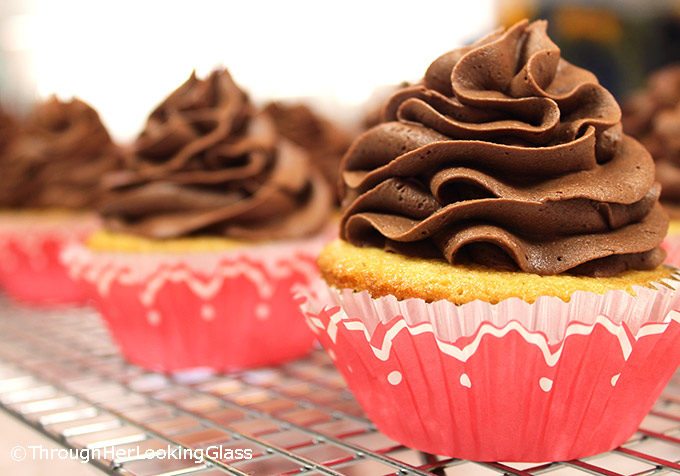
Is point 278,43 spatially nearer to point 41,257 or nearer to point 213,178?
point 41,257

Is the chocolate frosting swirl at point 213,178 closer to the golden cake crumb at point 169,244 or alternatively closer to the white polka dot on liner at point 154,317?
the golden cake crumb at point 169,244

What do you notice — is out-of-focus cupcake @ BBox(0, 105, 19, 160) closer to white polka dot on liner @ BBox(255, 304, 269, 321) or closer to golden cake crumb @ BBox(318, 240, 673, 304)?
white polka dot on liner @ BBox(255, 304, 269, 321)

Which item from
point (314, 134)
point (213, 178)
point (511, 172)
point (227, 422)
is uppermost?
point (314, 134)

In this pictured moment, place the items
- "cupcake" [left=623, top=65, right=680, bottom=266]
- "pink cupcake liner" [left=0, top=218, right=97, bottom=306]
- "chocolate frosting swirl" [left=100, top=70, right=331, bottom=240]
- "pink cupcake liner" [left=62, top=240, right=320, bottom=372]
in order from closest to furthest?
"pink cupcake liner" [left=62, top=240, right=320, bottom=372]
"chocolate frosting swirl" [left=100, top=70, right=331, bottom=240]
"cupcake" [left=623, top=65, right=680, bottom=266]
"pink cupcake liner" [left=0, top=218, right=97, bottom=306]

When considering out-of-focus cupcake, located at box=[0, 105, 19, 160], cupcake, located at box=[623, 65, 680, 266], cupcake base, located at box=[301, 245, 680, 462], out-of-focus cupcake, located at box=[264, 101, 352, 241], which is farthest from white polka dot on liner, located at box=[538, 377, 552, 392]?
out-of-focus cupcake, located at box=[0, 105, 19, 160]

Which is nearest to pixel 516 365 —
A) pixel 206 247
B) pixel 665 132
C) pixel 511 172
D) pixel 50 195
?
pixel 511 172

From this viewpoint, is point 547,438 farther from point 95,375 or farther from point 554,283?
point 95,375

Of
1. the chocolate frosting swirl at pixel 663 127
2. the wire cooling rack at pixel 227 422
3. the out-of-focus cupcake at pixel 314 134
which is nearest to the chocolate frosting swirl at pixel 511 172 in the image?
the wire cooling rack at pixel 227 422
